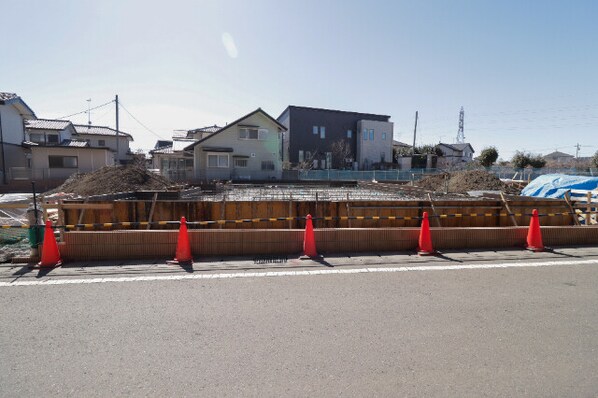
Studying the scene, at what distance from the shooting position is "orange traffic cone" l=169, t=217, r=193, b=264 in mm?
5652

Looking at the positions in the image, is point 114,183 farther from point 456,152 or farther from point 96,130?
point 456,152

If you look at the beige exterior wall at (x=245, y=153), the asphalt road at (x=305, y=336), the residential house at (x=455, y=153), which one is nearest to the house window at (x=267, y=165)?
the beige exterior wall at (x=245, y=153)

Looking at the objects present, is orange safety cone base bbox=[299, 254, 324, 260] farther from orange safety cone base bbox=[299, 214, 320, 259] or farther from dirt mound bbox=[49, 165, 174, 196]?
dirt mound bbox=[49, 165, 174, 196]

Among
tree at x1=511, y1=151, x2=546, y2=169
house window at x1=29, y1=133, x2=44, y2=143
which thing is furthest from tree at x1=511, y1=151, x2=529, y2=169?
house window at x1=29, y1=133, x2=44, y2=143

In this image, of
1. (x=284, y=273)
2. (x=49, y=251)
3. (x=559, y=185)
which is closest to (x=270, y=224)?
(x=284, y=273)

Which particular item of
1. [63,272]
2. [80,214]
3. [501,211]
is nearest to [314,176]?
[501,211]

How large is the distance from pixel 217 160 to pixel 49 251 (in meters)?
26.6

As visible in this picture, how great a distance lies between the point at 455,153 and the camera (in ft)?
201

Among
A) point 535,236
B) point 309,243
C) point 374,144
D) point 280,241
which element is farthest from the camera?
point 374,144

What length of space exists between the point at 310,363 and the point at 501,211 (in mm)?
8681

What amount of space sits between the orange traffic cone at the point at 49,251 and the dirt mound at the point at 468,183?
19541 mm

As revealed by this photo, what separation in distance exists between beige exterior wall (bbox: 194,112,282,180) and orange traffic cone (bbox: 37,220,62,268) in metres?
25.8

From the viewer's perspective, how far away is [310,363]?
2809 mm

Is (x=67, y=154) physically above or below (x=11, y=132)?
below
